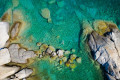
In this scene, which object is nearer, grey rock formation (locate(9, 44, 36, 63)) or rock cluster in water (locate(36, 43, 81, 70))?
grey rock formation (locate(9, 44, 36, 63))

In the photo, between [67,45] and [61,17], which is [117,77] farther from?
[61,17]

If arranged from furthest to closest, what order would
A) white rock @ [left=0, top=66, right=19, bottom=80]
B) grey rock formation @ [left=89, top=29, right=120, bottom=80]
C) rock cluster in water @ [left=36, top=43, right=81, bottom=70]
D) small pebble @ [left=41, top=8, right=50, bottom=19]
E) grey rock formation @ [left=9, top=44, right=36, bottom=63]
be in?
small pebble @ [left=41, top=8, right=50, bottom=19]
rock cluster in water @ [left=36, top=43, right=81, bottom=70]
grey rock formation @ [left=9, top=44, right=36, bottom=63]
white rock @ [left=0, top=66, right=19, bottom=80]
grey rock formation @ [left=89, top=29, right=120, bottom=80]

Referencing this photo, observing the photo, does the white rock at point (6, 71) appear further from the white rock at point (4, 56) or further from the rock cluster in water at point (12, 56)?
the white rock at point (4, 56)

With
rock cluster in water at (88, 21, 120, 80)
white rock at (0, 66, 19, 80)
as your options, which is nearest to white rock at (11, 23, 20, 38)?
white rock at (0, 66, 19, 80)

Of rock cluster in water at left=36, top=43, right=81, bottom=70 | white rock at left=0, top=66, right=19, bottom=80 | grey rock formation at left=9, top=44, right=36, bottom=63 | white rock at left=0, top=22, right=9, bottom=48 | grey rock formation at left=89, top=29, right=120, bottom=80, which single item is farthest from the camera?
rock cluster in water at left=36, top=43, right=81, bottom=70

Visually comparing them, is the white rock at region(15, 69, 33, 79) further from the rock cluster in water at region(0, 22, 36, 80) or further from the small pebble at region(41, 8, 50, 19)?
the small pebble at region(41, 8, 50, 19)

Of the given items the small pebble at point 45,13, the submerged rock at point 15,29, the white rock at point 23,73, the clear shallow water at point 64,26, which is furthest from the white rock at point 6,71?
the small pebble at point 45,13

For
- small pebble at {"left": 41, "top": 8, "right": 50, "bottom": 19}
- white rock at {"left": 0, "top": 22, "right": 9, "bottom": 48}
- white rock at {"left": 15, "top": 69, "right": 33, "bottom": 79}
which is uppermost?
small pebble at {"left": 41, "top": 8, "right": 50, "bottom": 19}

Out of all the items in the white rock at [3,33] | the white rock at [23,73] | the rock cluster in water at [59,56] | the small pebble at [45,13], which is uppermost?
the small pebble at [45,13]
